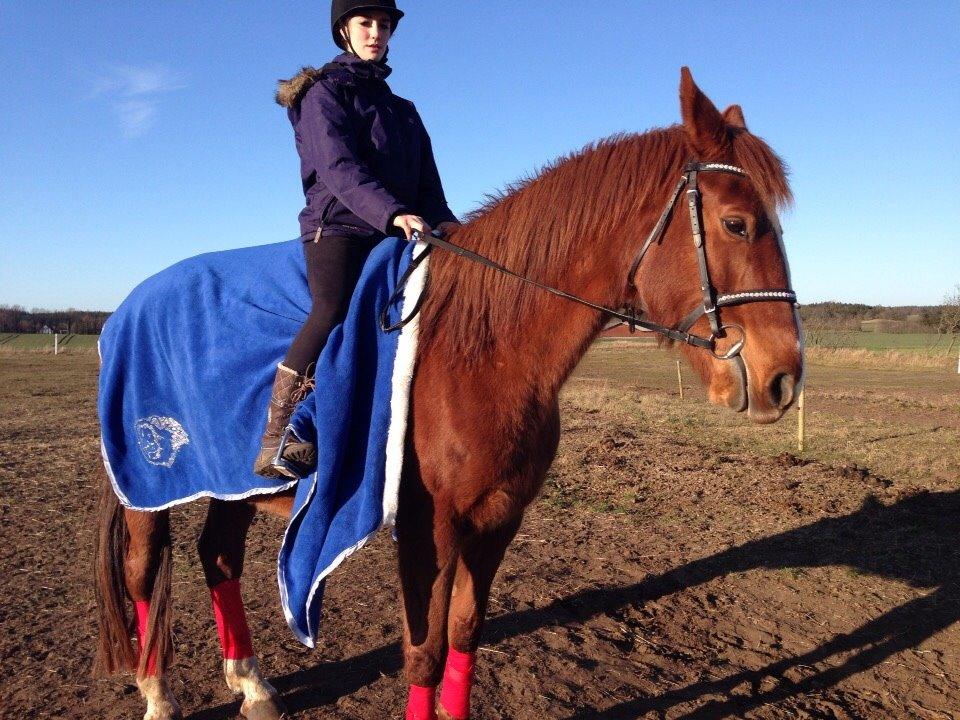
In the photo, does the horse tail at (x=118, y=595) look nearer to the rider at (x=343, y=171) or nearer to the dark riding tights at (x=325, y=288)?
the rider at (x=343, y=171)

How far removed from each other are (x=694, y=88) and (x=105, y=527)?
3.43m

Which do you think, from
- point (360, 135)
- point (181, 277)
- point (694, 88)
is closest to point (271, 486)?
point (181, 277)

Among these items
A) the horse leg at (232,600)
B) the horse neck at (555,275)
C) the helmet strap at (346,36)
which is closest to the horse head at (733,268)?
the horse neck at (555,275)

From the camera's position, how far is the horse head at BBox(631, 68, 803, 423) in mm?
2111

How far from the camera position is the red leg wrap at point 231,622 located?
3.41m

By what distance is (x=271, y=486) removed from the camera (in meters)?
2.67

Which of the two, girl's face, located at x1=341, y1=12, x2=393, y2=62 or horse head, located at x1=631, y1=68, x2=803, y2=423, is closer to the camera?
horse head, located at x1=631, y1=68, x2=803, y2=423

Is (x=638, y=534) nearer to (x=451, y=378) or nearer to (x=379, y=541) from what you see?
(x=379, y=541)

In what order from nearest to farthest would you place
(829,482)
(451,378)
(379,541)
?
(451,378), (379,541), (829,482)

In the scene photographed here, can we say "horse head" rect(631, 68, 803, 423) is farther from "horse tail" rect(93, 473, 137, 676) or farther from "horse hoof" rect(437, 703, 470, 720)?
"horse tail" rect(93, 473, 137, 676)

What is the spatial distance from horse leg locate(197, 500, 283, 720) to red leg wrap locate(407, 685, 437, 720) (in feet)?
3.11

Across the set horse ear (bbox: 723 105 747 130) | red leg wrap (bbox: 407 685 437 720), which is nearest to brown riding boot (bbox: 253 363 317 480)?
red leg wrap (bbox: 407 685 437 720)

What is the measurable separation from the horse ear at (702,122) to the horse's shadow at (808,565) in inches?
108

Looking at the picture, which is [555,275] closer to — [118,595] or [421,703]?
[421,703]
